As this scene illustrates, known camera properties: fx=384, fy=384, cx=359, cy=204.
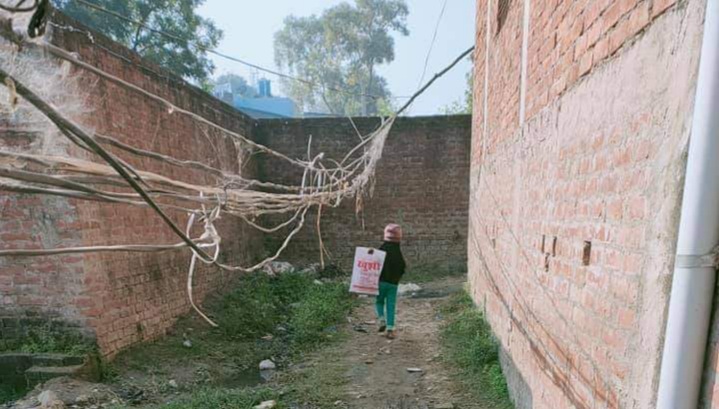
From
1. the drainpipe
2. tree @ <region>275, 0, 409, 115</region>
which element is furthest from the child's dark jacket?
tree @ <region>275, 0, 409, 115</region>

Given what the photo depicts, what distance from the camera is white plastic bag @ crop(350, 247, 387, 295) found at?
487 centimetres

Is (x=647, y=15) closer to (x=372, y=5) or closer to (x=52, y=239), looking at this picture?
(x=52, y=239)

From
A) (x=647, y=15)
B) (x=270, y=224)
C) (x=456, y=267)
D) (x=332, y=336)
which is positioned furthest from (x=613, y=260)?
(x=270, y=224)

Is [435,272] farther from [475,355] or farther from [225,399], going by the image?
[225,399]

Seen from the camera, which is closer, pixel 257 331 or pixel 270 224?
pixel 257 331

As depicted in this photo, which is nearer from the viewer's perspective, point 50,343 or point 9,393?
point 9,393

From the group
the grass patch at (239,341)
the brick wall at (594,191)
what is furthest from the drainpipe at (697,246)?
the grass patch at (239,341)

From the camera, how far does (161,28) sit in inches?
Answer: 573

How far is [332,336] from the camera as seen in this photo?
16.7 feet

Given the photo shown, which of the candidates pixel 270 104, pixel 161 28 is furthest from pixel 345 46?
pixel 161 28

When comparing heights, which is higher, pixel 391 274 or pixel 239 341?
pixel 391 274

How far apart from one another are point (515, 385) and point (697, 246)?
2436 mm

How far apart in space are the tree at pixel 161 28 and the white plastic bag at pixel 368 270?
12036 millimetres

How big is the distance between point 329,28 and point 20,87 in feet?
99.4
